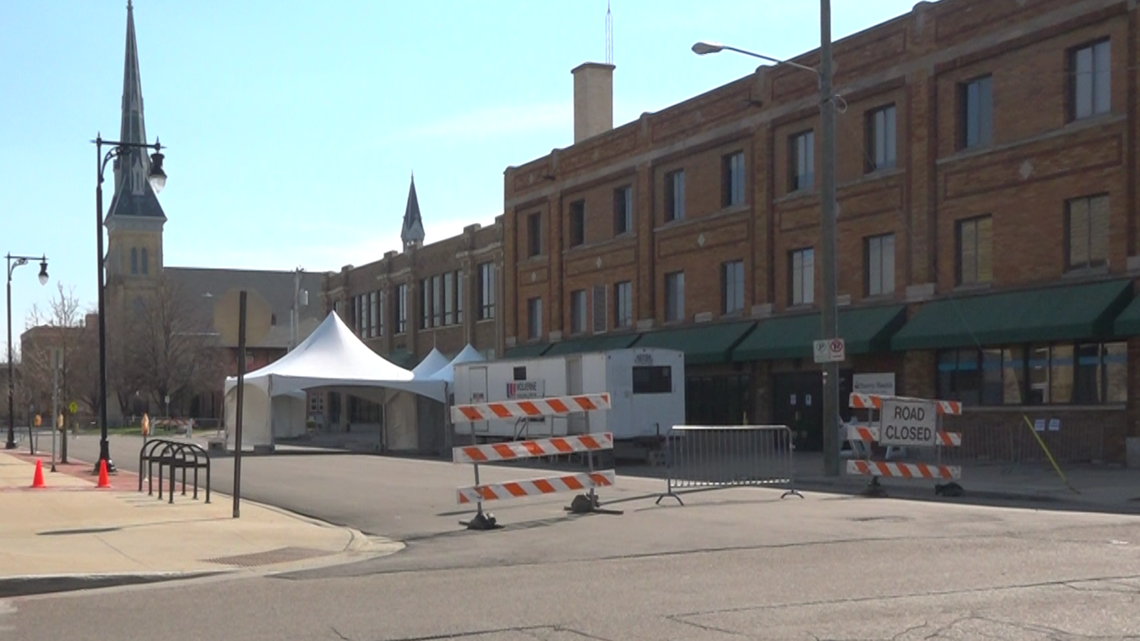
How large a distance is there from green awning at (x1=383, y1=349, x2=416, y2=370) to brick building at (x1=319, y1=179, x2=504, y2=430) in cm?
5

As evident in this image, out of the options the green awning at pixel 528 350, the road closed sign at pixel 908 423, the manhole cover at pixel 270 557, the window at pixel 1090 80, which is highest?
the window at pixel 1090 80

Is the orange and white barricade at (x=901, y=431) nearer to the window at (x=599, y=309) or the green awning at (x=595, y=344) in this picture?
the green awning at (x=595, y=344)

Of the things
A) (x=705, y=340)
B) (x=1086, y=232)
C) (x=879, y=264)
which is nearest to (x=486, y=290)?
(x=705, y=340)

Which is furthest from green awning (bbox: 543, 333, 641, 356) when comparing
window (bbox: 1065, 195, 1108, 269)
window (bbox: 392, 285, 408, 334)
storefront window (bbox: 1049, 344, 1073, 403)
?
window (bbox: 392, 285, 408, 334)

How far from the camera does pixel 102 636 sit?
888 cm

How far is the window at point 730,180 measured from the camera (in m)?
38.8

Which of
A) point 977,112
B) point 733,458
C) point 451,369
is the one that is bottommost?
point 733,458

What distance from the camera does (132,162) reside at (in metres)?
125

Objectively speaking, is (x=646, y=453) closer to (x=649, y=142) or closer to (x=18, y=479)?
(x=649, y=142)

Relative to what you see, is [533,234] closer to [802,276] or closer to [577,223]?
[577,223]

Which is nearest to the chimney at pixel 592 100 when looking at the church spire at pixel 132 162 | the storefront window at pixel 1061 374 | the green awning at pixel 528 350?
the green awning at pixel 528 350

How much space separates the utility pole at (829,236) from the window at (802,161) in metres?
10.8

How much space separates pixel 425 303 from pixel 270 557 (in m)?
49.1

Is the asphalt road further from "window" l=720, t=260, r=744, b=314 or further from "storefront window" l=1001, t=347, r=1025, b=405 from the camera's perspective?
"window" l=720, t=260, r=744, b=314
